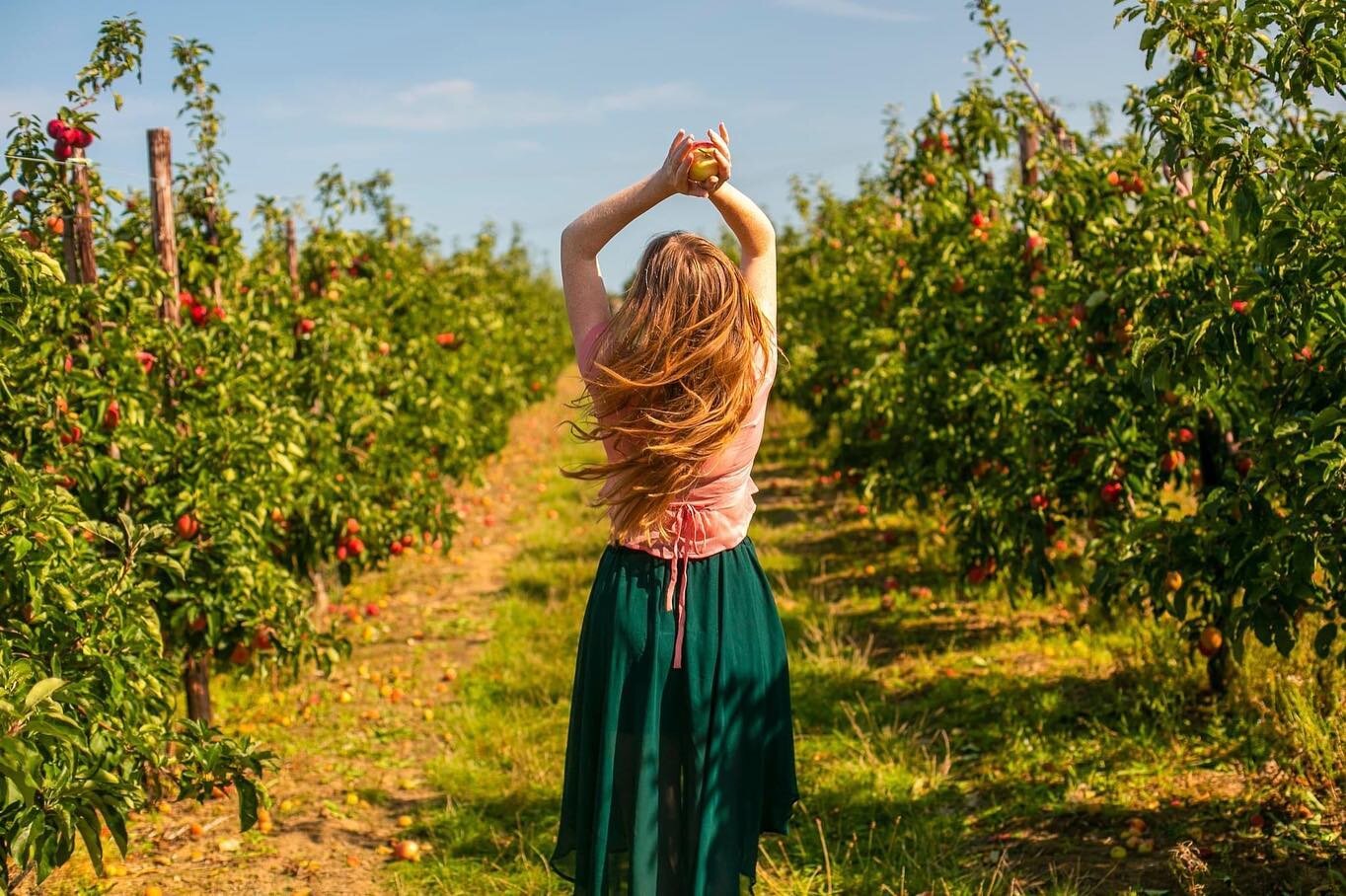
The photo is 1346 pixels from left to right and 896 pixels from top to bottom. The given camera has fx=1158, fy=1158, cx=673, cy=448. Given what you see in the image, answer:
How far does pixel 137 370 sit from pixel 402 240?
517cm

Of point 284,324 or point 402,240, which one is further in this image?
point 402,240

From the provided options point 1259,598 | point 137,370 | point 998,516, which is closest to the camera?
point 1259,598

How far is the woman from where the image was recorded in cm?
234

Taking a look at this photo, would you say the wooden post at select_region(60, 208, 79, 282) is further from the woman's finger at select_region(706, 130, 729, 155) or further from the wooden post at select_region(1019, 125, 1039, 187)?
the wooden post at select_region(1019, 125, 1039, 187)

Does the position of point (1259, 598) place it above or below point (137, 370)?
below

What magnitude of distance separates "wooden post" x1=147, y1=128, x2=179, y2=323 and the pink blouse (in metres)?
2.51

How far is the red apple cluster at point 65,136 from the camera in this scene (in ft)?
11.8

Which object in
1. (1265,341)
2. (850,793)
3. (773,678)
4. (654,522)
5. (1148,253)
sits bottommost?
(850,793)

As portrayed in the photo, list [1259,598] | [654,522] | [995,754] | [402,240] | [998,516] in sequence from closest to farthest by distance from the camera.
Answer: [654,522] < [1259,598] < [995,754] < [998,516] < [402,240]

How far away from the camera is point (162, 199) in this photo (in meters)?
4.31

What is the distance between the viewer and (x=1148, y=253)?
13.2 ft

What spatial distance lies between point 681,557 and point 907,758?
7.30ft

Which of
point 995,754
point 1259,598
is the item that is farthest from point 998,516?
point 1259,598

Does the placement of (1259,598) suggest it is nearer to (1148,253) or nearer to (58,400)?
(1148,253)
